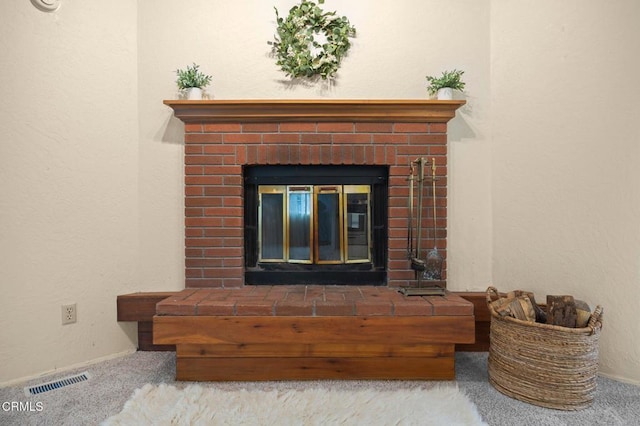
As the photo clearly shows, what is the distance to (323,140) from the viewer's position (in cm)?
196

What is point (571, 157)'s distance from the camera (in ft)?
5.83

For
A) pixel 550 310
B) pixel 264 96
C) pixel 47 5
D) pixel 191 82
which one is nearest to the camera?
pixel 550 310

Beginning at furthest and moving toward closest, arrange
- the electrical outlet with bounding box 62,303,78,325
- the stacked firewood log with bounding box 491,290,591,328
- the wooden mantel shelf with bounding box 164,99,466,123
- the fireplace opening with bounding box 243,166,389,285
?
the fireplace opening with bounding box 243,166,389,285
the wooden mantel shelf with bounding box 164,99,466,123
the electrical outlet with bounding box 62,303,78,325
the stacked firewood log with bounding box 491,290,591,328

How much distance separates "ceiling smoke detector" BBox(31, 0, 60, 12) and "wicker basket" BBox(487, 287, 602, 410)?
270cm

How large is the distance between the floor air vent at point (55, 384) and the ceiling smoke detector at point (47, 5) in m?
1.85

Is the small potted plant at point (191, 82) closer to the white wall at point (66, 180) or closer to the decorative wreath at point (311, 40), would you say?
the white wall at point (66, 180)

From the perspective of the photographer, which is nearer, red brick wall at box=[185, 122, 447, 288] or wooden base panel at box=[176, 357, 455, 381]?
wooden base panel at box=[176, 357, 455, 381]

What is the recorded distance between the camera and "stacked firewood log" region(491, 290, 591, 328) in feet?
4.88

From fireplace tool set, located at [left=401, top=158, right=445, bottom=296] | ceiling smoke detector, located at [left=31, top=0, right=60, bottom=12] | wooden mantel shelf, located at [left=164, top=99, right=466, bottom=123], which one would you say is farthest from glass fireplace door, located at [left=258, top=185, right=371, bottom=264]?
ceiling smoke detector, located at [left=31, top=0, right=60, bottom=12]

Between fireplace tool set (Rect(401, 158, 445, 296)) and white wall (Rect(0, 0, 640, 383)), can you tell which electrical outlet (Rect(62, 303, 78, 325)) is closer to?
white wall (Rect(0, 0, 640, 383))

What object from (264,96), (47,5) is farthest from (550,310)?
(47,5)

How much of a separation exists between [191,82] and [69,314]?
1408 millimetres

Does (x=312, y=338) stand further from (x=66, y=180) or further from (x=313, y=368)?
(x=66, y=180)

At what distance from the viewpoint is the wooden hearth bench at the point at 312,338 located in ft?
5.15
